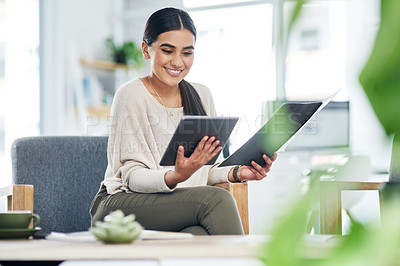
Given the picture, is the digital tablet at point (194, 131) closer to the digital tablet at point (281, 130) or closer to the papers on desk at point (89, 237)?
the digital tablet at point (281, 130)

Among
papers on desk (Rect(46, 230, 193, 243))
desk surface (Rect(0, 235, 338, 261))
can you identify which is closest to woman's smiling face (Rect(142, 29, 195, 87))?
papers on desk (Rect(46, 230, 193, 243))

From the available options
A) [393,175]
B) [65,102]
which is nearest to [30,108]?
[65,102]

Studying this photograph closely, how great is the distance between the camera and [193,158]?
144cm

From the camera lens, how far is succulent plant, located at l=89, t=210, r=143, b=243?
3.39ft

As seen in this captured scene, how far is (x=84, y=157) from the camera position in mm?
1935

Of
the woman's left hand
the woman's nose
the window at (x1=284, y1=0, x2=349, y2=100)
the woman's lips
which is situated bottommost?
the woman's left hand

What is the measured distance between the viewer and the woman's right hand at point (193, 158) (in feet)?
4.63

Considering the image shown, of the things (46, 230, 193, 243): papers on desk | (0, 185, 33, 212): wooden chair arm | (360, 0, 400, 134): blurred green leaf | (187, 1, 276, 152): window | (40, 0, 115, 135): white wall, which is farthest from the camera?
(187, 1, 276, 152): window

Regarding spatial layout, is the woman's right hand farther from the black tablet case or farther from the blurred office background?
the blurred office background

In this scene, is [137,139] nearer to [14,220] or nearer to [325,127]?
[14,220]

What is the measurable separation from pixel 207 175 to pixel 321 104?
0.50 meters

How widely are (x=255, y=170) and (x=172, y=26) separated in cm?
56

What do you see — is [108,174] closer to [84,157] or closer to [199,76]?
[84,157]

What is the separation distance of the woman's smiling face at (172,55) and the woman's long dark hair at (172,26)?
0.05 feet
